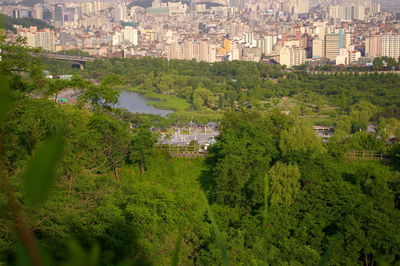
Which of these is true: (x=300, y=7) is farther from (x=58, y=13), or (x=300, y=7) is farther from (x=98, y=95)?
(x=98, y=95)

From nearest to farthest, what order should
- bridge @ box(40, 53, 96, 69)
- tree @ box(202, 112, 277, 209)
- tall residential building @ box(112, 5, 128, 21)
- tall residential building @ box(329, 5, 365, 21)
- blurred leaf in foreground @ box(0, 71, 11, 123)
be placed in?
blurred leaf in foreground @ box(0, 71, 11, 123)
tree @ box(202, 112, 277, 209)
bridge @ box(40, 53, 96, 69)
tall residential building @ box(329, 5, 365, 21)
tall residential building @ box(112, 5, 128, 21)

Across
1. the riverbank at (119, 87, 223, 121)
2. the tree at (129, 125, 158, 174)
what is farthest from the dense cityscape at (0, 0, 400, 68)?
the tree at (129, 125, 158, 174)

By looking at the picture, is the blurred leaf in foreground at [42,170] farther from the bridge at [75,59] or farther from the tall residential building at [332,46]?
the tall residential building at [332,46]

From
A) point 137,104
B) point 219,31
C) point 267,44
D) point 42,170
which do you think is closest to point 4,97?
point 42,170

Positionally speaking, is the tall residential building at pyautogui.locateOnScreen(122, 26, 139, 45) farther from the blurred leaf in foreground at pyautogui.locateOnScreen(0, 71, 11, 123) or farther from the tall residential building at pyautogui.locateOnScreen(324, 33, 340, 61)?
the blurred leaf in foreground at pyautogui.locateOnScreen(0, 71, 11, 123)

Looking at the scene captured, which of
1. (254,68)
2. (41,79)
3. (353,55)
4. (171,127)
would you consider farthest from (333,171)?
(353,55)

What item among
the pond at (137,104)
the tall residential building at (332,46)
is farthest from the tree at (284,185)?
the tall residential building at (332,46)
